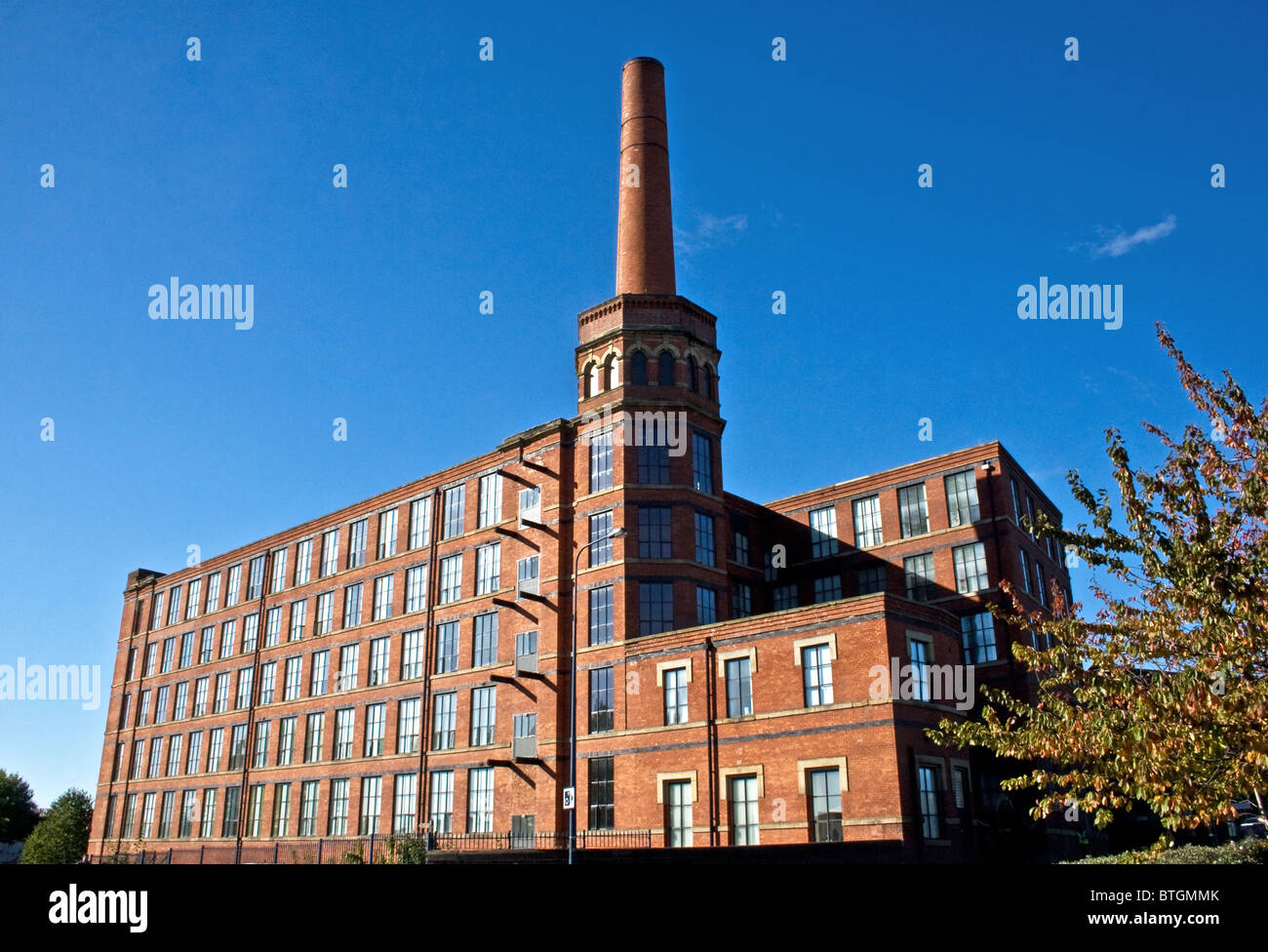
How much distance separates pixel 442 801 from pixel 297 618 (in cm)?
1835

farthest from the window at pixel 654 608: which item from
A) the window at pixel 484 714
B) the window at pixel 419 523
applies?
the window at pixel 419 523

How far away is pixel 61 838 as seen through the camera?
69.3 meters

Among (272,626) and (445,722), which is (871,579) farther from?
(272,626)

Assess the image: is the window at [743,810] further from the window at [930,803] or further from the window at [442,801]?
the window at [442,801]

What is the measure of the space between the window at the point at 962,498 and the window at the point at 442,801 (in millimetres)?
26025

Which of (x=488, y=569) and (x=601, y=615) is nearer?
(x=601, y=615)

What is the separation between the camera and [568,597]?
142 ft

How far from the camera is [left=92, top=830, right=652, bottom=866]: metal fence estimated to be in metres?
37.6

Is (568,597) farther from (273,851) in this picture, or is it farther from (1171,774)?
(1171,774)

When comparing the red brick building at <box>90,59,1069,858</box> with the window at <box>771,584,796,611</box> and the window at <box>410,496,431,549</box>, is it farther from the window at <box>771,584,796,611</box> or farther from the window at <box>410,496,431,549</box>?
the window at <box>771,584,796,611</box>

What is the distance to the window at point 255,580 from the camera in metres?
62.8

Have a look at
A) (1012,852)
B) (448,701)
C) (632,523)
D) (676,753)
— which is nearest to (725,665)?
(676,753)

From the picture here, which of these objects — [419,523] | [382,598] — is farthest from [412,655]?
[419,523]

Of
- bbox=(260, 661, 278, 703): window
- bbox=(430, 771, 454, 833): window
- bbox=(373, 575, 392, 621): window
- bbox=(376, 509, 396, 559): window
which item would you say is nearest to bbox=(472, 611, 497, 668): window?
bbox=(430, 771, 454, 833): window
